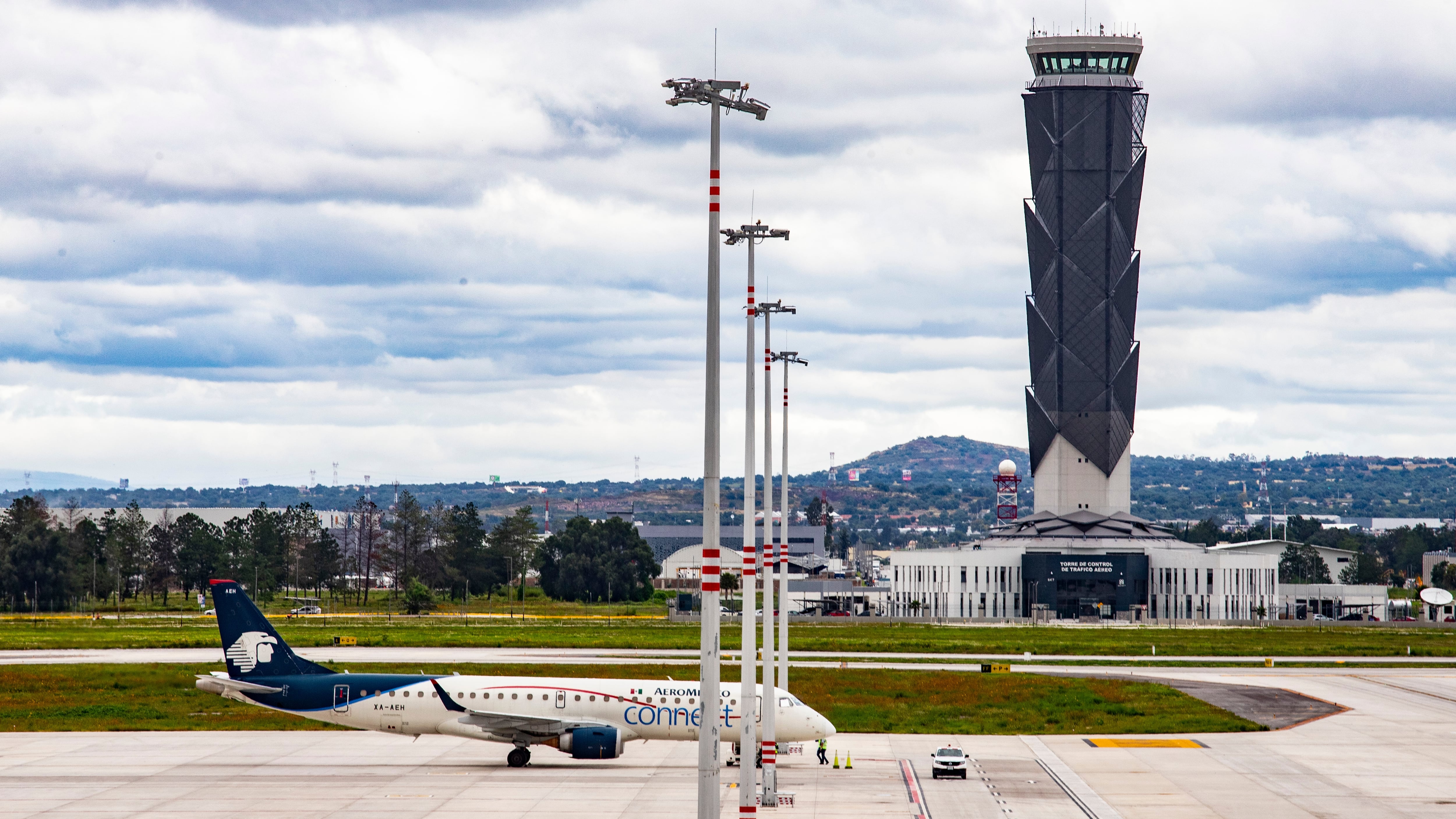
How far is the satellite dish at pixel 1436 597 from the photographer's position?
16800 centimetres

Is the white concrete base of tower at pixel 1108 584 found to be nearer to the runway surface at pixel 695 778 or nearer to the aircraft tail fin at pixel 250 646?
the runway surface at pixel 695 778

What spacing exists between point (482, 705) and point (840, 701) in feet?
94.9

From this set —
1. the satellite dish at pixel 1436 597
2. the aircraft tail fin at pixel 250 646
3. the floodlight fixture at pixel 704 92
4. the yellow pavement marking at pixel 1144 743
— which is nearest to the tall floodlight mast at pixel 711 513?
the floodlight fixture at pixel 704 92

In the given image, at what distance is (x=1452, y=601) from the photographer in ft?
603

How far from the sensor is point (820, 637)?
138875 millimetres

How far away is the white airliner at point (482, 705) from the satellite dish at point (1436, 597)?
5323 inches

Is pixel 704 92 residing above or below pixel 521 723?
above

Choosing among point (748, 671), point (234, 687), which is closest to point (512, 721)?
point (234, 687)

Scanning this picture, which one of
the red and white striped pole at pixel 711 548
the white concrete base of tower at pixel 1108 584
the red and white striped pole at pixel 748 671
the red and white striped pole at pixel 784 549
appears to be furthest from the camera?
the white concrete base of tower at pixel 1108 584

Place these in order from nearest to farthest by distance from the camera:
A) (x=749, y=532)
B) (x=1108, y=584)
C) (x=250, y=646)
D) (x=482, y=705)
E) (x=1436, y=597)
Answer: (x=749, y=532) < (x=482, y=705) < (x=250, y=646) < (x=1436, y=597) < (x=1108, y=584)

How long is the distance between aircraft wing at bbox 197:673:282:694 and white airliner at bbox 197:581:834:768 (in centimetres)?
4

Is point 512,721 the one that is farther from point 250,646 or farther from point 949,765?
point 949,765

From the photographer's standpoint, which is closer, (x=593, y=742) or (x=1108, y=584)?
(x=593, y=742)

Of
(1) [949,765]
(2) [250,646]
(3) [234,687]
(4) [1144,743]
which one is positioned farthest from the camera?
(4) [1144,743]
